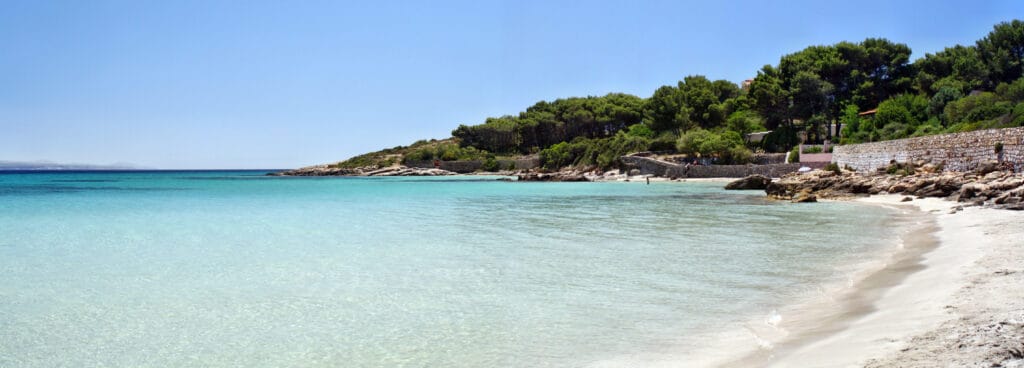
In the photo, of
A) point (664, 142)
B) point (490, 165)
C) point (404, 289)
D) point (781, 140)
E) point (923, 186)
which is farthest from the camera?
point (490, 165)

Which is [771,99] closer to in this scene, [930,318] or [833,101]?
[833,101]

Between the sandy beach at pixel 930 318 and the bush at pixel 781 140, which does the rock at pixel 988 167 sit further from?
the bush at pixel 781 140

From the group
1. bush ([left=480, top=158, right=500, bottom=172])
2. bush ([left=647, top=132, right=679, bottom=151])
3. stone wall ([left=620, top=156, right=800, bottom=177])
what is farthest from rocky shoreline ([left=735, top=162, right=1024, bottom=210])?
bush ([left=480, top=158, right=500, bottom=172])

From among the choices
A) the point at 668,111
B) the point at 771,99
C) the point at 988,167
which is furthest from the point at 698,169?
the point at 988,167

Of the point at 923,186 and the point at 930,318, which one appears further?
the point at 923,186

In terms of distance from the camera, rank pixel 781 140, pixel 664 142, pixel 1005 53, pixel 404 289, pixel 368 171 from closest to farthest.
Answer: pixel 404 289, pixel 1005 53, pixel 781 140, pixel 664 142, pixel 368 171

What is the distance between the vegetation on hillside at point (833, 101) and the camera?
4722cm

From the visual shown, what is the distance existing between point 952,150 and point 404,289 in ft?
88.5

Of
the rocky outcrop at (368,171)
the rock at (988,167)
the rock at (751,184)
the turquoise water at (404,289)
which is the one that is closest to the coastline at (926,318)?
the turquoise water at (404,289)

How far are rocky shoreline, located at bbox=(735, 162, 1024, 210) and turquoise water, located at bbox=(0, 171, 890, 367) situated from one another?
3.55 meters

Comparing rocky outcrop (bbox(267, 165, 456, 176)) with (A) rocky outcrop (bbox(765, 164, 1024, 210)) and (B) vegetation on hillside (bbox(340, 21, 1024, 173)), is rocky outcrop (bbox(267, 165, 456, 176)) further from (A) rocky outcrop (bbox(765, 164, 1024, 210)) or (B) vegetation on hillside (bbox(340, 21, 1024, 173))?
(A) rocky outcrop (bbox(765, 164, 1024, 210))

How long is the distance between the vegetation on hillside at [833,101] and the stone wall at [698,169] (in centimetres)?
148

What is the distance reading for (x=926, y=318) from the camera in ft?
18.7

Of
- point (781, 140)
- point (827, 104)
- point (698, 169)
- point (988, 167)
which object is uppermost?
point (827, 104)
